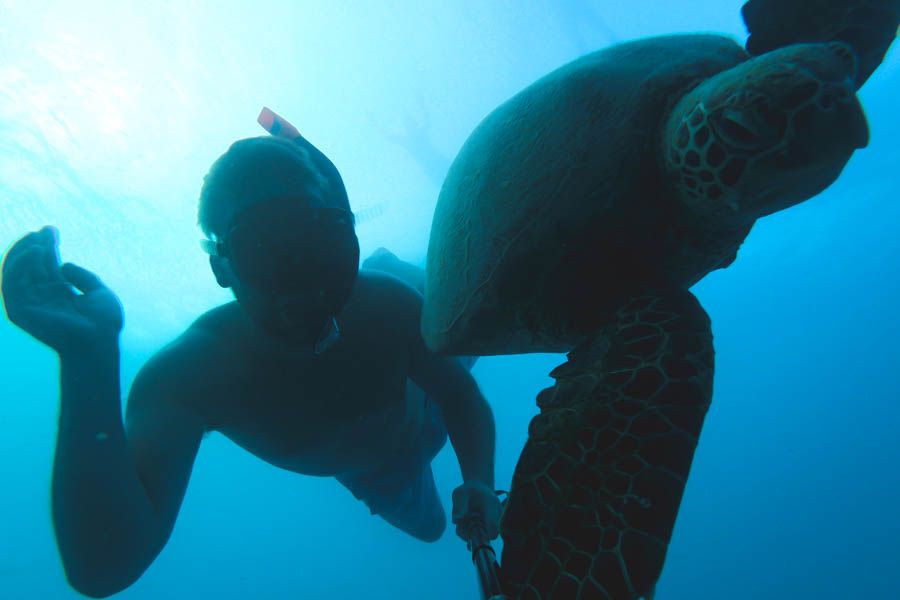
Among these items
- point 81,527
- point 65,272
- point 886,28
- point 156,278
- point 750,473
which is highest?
point 750,473

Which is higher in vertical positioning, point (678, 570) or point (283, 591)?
point (678, 570)

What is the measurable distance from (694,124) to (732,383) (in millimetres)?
54698

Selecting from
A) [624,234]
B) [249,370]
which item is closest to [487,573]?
[624,234]

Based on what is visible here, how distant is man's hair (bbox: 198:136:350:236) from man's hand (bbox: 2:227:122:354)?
585 millimetres

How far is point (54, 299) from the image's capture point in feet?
5.14

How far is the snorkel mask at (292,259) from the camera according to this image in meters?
2.00

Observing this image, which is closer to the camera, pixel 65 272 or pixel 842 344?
pixel 65 272

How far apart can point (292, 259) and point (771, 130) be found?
6.28 feet

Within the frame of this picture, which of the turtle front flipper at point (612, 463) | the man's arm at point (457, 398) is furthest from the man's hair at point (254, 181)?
the turtle front flipper at point (612, 463)

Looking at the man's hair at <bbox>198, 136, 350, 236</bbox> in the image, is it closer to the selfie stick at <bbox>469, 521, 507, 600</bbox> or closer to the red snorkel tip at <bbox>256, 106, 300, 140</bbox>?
the red snorkel tip at <bbox>256, 106, 300, 140</bbox>

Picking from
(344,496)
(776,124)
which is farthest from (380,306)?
(344,496)

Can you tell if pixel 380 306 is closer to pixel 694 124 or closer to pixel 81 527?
pixel 81 527

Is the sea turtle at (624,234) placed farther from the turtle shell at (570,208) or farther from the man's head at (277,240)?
the man's head at (277,240)

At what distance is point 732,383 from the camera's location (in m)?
46.6
